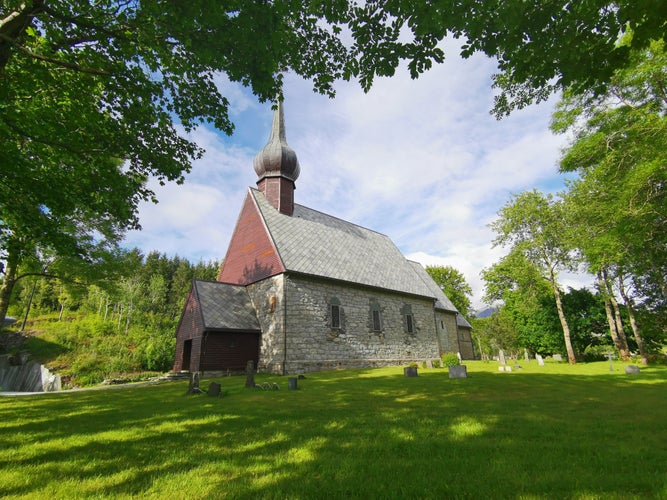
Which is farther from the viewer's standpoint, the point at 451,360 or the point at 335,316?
the point at 335,316

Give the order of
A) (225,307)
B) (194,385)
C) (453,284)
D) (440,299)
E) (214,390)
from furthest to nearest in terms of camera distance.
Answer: (453,284), (440,299), (225,307), (194,385), (214,390)

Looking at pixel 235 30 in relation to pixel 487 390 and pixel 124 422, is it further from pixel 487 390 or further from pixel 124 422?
pixel 487 390

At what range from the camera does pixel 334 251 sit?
23531mm

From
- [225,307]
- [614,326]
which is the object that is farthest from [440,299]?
[225,307]

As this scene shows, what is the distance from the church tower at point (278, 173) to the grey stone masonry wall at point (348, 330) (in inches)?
285

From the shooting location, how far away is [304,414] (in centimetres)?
699

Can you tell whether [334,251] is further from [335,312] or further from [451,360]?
[451,360]

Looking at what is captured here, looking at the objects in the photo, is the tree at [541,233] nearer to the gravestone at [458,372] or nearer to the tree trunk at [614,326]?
the tree trunk at [614,326]

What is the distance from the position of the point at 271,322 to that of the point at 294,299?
183 centimetres

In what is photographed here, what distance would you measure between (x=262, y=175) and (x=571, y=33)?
71.8ft

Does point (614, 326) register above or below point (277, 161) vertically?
below

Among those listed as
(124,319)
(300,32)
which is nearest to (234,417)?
(300,32)

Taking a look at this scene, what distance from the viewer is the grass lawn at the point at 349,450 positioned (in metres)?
3.33

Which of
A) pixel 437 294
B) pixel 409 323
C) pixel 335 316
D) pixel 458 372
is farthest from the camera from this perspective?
pixel 437 294
